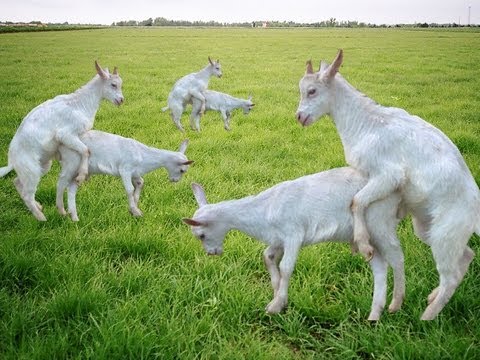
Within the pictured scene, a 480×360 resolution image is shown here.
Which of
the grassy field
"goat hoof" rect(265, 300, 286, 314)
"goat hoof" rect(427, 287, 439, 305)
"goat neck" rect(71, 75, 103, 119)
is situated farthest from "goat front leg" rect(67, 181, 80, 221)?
"goat hoof" rect(427, 287, 439, 305)

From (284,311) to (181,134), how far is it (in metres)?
6.10

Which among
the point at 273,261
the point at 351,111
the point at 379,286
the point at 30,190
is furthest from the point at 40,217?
the point at 379,286

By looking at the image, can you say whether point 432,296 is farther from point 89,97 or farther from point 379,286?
point 89,97

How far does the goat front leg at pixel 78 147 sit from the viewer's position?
509 centimetres

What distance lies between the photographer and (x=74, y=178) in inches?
213

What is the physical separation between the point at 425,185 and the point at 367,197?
1.29ft

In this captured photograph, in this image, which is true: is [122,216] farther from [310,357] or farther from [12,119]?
[12,119]

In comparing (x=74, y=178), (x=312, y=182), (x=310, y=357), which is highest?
(x=312, y=182)

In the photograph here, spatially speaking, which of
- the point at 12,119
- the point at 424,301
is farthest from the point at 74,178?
the point at 12,119

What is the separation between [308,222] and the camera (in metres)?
3.26

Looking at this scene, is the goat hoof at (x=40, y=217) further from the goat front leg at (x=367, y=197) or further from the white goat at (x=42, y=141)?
the goat front leg at (x=367, y=197)

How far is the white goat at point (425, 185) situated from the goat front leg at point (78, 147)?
120 inches

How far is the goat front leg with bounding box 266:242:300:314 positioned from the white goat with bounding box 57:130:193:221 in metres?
2.52

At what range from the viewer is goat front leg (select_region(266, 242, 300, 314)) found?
3.18m
